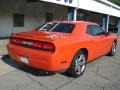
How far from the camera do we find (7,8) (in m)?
14.4

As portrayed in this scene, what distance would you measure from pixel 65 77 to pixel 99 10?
12414 mm

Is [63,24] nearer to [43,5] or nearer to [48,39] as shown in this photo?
[48,39]

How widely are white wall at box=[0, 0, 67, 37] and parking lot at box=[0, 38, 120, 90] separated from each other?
7494 mm

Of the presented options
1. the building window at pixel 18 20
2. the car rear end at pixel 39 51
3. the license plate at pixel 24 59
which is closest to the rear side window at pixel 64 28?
the car rear end at pixel 39 51

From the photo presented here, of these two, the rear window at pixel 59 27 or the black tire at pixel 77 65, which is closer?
the black tire at pixel 77 65

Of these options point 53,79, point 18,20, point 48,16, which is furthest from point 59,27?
point 48,16

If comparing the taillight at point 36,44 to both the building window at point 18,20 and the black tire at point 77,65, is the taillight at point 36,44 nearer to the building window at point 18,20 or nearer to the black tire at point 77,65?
the black tire at point 77,65

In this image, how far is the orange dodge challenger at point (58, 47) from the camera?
5.33 metres

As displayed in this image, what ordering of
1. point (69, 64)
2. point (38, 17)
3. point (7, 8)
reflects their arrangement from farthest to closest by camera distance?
point (38, 17), point (7, 8), point (69, 64)

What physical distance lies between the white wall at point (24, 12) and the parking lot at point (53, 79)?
7.49 meters

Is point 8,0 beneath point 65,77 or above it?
above

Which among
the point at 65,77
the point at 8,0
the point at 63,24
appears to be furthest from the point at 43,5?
the point at 65,77

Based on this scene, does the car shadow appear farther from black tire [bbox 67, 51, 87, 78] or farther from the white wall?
the white wall

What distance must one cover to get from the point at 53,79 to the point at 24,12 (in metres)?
10.8
